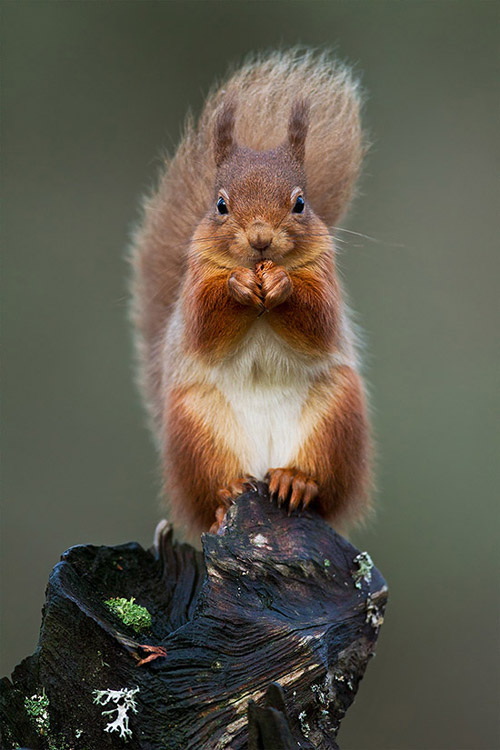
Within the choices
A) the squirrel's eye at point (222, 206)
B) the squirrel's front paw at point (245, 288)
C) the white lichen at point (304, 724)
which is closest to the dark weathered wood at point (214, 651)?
the white lichen at point (304, 724)

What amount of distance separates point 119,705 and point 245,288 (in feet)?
2.40

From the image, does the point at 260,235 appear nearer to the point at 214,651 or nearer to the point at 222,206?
the point at 222,206

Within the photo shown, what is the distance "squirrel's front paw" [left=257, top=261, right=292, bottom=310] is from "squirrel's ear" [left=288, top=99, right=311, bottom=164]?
0.31 meters

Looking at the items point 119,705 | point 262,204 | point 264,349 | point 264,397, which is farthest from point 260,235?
point 119,705

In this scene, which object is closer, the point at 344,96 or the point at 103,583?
the point at 103,583

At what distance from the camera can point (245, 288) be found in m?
1.49

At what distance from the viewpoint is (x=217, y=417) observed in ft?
5.43

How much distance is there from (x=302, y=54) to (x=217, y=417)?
100cm

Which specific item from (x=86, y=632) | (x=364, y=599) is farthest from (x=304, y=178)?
(x=86, y=632)

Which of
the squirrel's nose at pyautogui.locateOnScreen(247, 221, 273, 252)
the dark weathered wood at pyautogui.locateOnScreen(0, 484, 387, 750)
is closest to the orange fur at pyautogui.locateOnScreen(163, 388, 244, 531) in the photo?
the dark weathered wood at pyautogui.locateOnScreen(0, 484, 387, 750)

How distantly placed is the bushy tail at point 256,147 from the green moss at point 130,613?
0.75m

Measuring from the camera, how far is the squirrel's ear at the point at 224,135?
1.72 m

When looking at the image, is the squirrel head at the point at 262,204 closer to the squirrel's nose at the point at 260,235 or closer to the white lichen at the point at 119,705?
the squirrel's nose at the point at 260,235

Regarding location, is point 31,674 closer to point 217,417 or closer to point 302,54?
point 217,417
